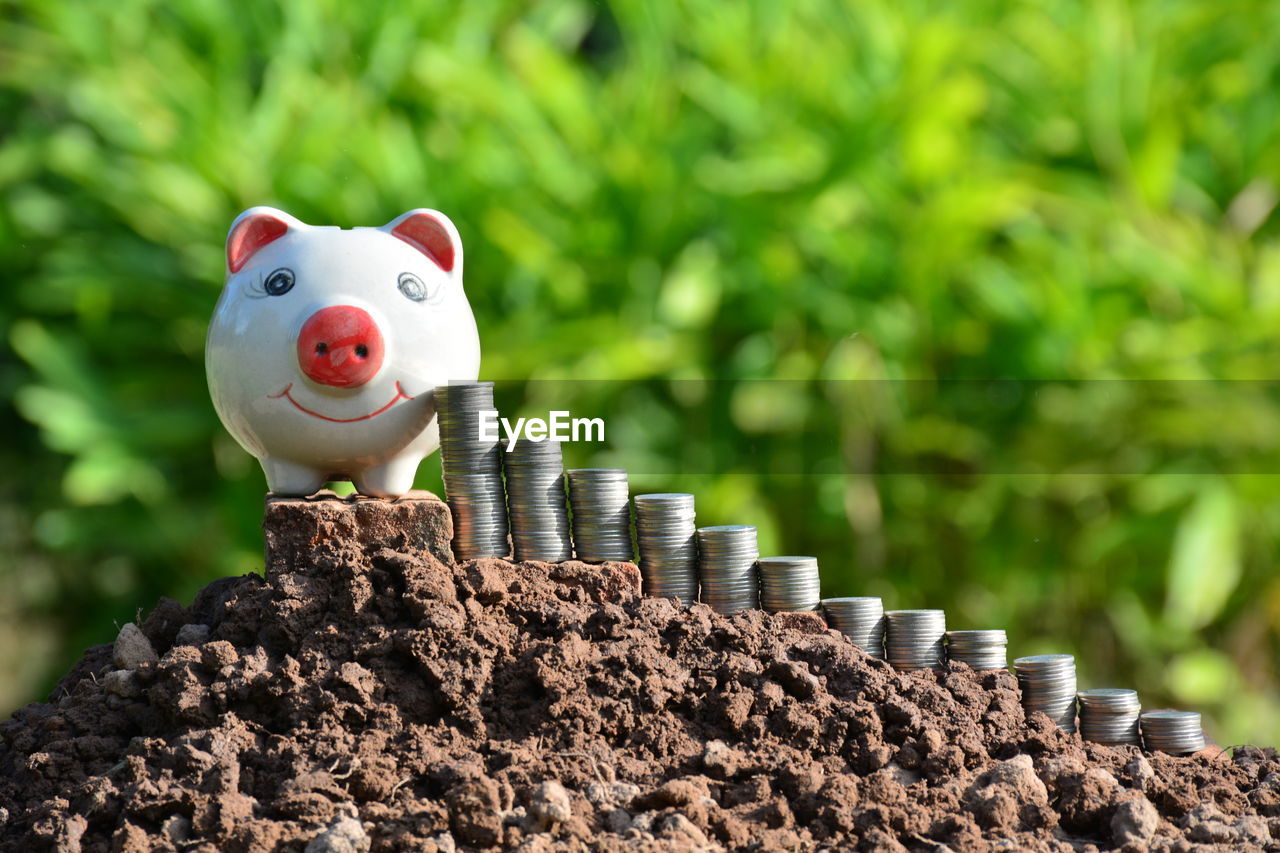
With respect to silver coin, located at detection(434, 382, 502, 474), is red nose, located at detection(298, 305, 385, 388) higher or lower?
higher

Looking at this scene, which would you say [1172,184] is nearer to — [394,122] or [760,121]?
[760,121]

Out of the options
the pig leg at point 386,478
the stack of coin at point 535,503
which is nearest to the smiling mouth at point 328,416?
the pig leg at point 386,478

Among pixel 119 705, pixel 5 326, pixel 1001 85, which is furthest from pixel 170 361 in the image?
pixel 1001 85

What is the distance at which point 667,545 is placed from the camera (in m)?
3.30

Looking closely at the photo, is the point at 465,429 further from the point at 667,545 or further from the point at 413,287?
the point at 667,545

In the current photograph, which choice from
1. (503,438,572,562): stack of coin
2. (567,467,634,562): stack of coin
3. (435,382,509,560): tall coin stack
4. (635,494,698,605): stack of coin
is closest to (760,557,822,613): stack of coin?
(635,494,698,605): stack of coin

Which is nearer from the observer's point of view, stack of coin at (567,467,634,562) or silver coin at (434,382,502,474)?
silver coin at (434,382,502,474)

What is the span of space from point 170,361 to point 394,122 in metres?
1.32

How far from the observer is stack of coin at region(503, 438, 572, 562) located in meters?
3.24

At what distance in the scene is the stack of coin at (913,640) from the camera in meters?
3.35

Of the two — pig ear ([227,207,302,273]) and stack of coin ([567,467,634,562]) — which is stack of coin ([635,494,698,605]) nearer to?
stack of coin ([567,467,634,562])

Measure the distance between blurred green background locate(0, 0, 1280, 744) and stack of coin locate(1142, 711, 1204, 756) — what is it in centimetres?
135

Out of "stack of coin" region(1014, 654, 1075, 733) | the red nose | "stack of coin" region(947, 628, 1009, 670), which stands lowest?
"stack of coin" region(1014, 654, 1075, 733)

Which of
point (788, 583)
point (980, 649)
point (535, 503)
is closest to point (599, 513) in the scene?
point (535, 503)
